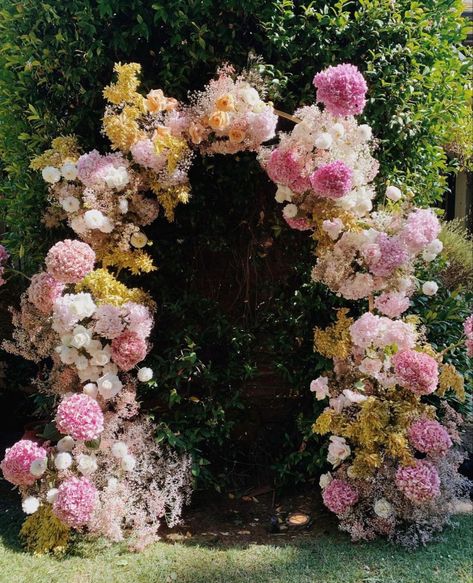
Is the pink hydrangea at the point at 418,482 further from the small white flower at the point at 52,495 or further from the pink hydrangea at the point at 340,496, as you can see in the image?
the small white flower at the point at 52,495

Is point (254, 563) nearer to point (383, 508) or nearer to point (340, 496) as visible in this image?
point (340, 496)

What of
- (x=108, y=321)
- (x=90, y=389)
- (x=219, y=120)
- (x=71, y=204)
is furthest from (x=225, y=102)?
(x=90, y=389)

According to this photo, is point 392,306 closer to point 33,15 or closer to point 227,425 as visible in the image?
point 227,425

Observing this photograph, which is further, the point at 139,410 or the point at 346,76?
the point at 139,410

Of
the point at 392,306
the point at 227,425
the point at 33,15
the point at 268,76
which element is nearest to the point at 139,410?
the point at 227,425

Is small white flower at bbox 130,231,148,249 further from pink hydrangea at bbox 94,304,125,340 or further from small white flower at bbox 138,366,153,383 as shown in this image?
small white flower at bbox 138,366,153,383

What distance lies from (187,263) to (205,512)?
1375 millimetres

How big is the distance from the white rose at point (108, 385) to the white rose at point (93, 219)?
706 millimetres

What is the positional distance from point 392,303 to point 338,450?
744 millimetres

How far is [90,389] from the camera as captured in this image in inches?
109

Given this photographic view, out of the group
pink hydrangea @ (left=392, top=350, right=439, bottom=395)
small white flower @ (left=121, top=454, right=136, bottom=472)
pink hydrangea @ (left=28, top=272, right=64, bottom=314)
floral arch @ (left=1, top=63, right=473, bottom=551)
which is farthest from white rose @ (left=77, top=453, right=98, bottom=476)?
pink hydrangea @ (left=392, top=350, right=439, bottom=395)

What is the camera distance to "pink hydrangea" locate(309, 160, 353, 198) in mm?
2635

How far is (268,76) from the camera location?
9.98 ft

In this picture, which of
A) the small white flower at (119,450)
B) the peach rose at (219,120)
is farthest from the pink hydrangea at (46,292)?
the peach rose at (219,120)
